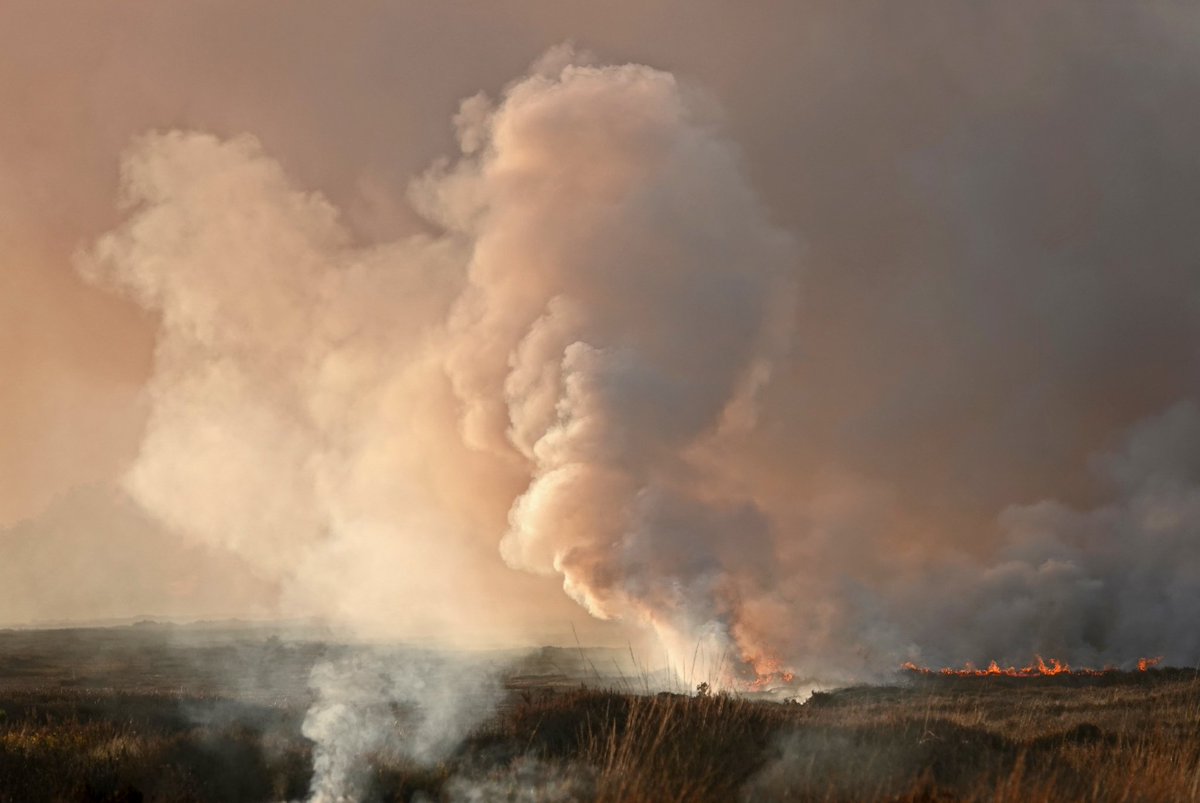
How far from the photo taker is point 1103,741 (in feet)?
64.8

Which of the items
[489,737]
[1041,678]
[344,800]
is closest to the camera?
[344,800]

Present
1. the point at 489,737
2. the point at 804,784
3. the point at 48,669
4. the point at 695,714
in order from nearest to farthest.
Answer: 1. the point at 804,784
2. the point at 695,714
3. the point at 489,737
4. the point at 48,669

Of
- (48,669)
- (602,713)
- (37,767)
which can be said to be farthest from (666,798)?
(48,669)

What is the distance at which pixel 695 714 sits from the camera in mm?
16656

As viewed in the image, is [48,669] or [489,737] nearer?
[489,737]

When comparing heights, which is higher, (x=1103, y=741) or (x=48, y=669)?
(x=1103, y=741)

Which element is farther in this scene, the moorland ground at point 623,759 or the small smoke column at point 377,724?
the small smoke column at point 377,724

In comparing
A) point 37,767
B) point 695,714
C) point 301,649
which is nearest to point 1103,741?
point 695,714

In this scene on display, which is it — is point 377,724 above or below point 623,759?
below

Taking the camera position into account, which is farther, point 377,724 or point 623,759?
point 377,724

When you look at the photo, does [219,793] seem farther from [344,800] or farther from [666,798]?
[666,798]

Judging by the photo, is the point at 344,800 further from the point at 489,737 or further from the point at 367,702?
the point at 367,702

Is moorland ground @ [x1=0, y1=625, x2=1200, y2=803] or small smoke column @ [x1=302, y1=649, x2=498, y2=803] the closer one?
moorland ground @ [x1=0, y1=625, x2=1200, y2=803]

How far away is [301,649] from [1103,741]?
77780 mm
